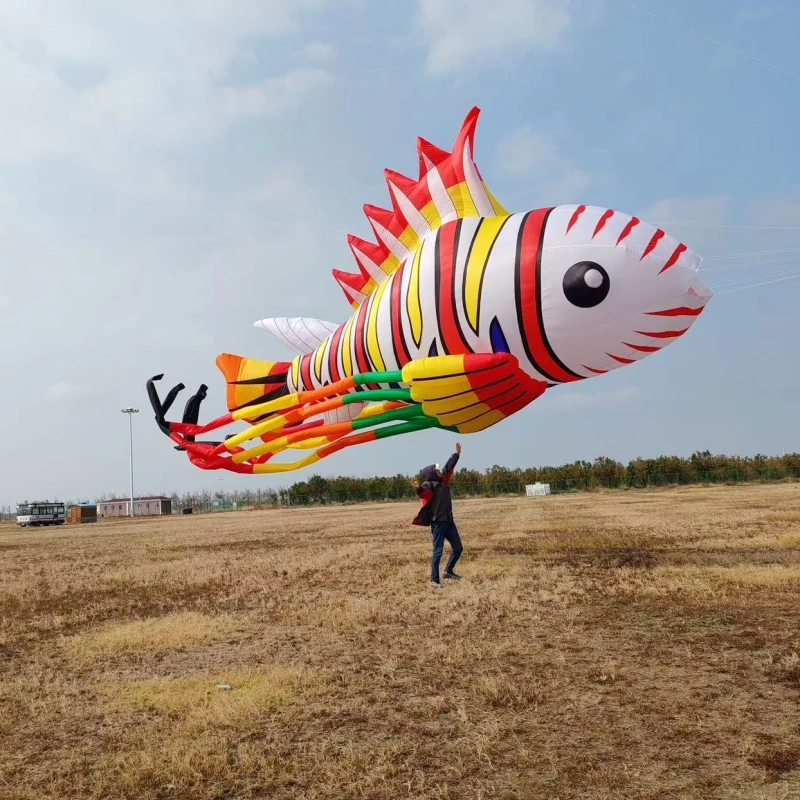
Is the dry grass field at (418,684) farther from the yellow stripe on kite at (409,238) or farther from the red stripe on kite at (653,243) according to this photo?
the yellow stripe on kite at (409,238)

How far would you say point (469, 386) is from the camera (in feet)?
18.0

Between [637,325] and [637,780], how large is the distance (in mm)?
3131

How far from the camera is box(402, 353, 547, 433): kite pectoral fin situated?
5.38 metres

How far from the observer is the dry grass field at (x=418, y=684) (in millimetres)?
3418

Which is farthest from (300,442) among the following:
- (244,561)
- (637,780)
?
(244,561)

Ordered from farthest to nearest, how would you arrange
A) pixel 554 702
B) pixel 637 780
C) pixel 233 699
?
pixel 233 699 < pixel 554 702 < pixel 637 780

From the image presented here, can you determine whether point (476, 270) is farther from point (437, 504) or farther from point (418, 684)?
point (437, 504)

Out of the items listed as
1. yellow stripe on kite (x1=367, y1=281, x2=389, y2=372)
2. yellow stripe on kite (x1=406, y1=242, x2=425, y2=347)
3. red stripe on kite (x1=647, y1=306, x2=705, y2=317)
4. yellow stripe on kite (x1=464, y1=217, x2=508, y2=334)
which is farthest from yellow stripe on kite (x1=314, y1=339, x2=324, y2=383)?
red stripe on kite (x1=647, y1=306, x2=705, y2=317)

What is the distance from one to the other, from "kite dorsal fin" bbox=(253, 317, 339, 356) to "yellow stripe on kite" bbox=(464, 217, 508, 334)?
2.69 m

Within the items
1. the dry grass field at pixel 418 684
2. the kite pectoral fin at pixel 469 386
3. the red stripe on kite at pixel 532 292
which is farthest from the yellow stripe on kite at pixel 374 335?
the dry grass field at pixel 418 684

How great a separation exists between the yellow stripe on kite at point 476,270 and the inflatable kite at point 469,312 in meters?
0.01

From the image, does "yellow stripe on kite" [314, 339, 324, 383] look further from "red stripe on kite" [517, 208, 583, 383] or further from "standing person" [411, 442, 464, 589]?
"red stripe on kite" [517, 208, 583, 383]

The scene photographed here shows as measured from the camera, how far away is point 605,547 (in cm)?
1191

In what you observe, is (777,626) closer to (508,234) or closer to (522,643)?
(522,643)
